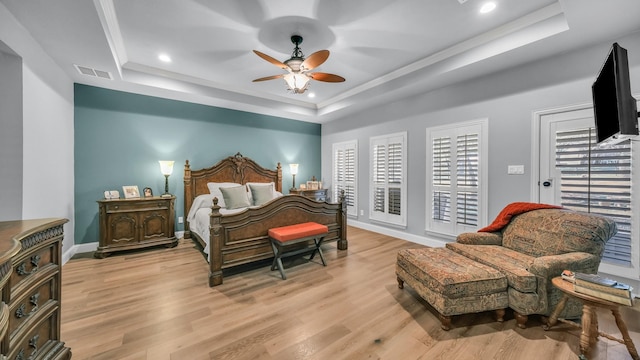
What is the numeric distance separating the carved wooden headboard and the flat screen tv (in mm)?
4996

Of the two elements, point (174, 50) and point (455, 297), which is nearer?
point (455, 297)

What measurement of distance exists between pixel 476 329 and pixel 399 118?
362cm

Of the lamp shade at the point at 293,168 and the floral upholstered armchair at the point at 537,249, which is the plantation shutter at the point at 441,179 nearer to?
the floral upholstered armchair at the point at 537,249

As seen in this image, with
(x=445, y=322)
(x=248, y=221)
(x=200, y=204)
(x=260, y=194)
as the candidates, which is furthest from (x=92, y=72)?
(x=445, y=322)

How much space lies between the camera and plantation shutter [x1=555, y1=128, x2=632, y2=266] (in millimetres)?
2508

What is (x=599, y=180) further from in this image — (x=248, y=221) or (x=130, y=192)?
(x=130, y=192)

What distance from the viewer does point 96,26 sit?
7.88 ft

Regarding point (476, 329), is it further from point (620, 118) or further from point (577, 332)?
point (620, 118)

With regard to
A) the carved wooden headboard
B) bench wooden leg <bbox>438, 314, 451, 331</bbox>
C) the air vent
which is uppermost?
the air vent

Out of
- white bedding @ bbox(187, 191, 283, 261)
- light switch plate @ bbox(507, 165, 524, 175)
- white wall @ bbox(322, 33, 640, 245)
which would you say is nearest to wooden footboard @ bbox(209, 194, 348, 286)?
white bedding @ bbox(187, 191, 283, 261)

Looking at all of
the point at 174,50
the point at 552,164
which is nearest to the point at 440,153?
the point at 552,164

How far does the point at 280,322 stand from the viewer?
2113 millimetres

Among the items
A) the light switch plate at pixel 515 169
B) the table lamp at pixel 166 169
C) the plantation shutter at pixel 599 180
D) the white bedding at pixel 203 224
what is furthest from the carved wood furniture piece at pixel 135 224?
the plantation shutter at pixel 599 180

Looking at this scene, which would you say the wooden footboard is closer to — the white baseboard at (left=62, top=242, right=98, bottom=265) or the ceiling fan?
the ceiling fan
